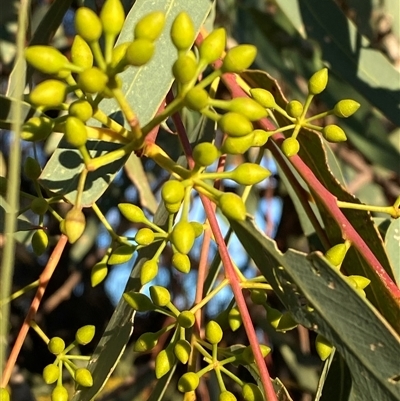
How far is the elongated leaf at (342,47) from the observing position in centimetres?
138

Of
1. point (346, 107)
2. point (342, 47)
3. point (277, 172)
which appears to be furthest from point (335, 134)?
point (277, 172)

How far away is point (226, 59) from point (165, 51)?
0.32 meters

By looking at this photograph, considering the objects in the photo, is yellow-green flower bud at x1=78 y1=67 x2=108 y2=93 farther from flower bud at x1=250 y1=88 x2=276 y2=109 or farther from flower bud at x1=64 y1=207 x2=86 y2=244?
flower bud at x1=250 y1=88 x2=276 y2=109

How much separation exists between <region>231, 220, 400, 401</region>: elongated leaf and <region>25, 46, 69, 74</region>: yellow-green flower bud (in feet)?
0.68

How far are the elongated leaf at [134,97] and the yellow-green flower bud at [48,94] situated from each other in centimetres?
21

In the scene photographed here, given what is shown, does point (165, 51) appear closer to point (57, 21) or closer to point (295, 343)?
point (57, 21)

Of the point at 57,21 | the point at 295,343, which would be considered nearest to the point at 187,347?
the point at 57,21

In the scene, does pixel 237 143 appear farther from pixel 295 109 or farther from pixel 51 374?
pixel 51 374

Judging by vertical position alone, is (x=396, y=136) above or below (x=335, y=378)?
below

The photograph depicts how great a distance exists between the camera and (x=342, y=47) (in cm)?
141

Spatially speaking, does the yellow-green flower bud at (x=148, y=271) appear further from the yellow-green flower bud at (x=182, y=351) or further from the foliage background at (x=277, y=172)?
the foliage background at (x=277, y=172)

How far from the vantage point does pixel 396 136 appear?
196 centimetres

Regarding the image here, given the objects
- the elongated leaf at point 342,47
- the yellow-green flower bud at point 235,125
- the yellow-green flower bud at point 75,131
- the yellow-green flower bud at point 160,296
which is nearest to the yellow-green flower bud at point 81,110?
the yellow-green flower bud at point 75,131

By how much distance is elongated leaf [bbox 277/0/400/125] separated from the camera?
1384mm
